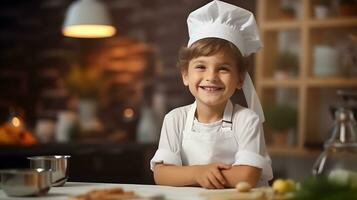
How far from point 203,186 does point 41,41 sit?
3452 millimetres

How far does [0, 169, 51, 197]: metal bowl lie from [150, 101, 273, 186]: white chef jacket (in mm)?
301

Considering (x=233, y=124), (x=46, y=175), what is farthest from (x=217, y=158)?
(x=46, y=175)

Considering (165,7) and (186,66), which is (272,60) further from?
(186,66)

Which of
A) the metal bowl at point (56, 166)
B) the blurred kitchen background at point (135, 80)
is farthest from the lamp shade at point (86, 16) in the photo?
the metal bowl at point (56, 166)

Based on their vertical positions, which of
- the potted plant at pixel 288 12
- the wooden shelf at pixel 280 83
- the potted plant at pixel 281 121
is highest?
the potted plant at pixel 288 12

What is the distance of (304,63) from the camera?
3.12 metres

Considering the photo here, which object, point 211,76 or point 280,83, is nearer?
point 211,76

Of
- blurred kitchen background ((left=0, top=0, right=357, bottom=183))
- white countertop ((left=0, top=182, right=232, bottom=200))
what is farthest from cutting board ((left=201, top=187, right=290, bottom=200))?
blurred kitchen background ((left=0, top=0, right=357, bottom=183))

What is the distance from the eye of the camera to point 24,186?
1.13m

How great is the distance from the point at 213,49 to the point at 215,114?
0.14 meters

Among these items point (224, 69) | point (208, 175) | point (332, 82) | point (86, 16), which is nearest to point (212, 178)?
point (208, 175)

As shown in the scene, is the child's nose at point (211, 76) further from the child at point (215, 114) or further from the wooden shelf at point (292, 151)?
the wooden shelf at point (292, 151)

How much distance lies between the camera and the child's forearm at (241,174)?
4.13 feet

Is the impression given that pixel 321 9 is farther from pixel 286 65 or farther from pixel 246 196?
pixel 246 196
